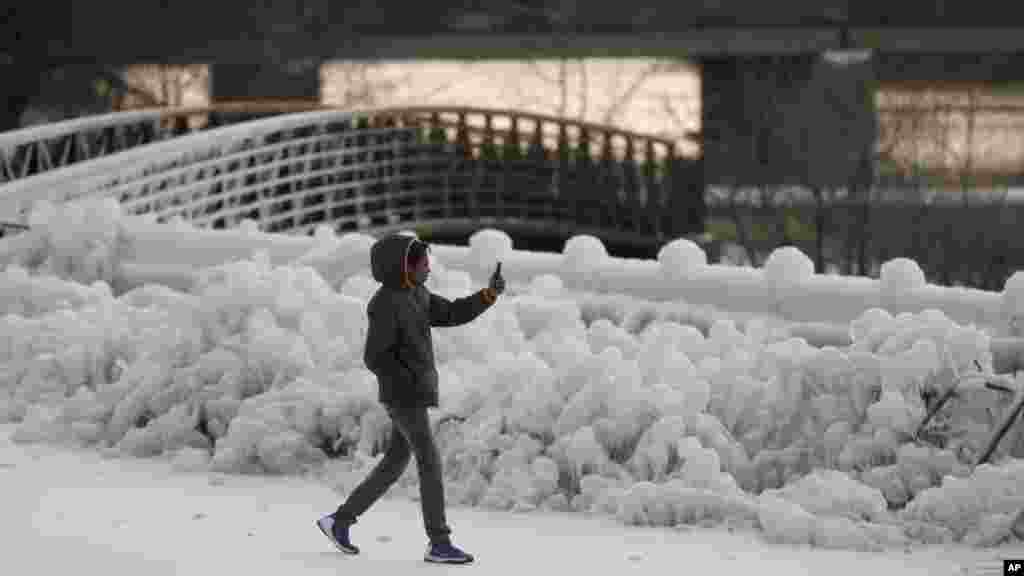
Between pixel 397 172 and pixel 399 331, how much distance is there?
1548 inches

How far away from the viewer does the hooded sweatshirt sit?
A: 9383 millimetres

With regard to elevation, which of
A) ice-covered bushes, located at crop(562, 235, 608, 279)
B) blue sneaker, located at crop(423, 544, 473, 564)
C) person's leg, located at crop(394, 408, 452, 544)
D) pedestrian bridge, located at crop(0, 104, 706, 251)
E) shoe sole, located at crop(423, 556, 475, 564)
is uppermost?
person's leg, located at crop(394, 408, 452, 544)

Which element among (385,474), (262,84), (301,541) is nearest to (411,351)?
(385,474)

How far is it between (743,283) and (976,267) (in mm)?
28557

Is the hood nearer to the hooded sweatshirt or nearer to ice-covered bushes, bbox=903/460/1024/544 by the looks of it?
the hooded sweatshirt

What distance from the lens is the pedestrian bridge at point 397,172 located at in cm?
3762

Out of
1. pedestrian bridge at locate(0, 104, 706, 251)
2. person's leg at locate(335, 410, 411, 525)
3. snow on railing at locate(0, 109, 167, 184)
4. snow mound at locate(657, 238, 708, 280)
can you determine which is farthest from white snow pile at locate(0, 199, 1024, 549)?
pedestrian bridge at locate(0, 104, 706, 251)

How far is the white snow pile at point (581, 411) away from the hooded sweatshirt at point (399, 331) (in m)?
1.75

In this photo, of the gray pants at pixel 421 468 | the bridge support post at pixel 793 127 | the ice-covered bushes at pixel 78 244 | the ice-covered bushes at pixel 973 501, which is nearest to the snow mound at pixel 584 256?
the ice-covered bushes at pixel 78 244

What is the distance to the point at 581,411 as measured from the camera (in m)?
11.5

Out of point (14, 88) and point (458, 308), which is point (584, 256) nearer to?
point (458, 308)

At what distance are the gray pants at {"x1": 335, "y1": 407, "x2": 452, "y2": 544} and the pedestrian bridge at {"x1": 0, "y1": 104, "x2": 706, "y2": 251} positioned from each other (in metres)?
23.1

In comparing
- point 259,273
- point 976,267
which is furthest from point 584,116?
point 259,273

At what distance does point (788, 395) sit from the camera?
37.8ft
